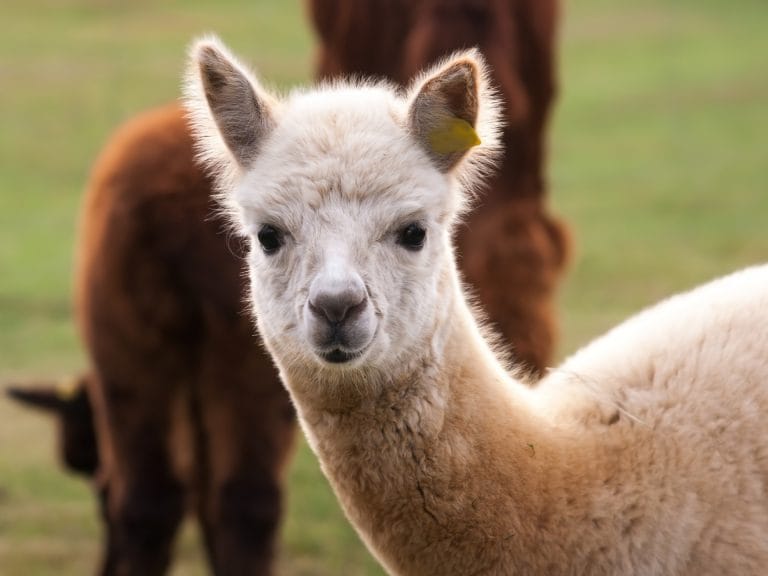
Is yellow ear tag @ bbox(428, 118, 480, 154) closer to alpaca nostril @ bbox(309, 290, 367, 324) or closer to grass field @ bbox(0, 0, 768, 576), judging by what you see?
alpaca nostril @ bbox(309, 290, 367, 324)

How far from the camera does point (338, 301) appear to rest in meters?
3.13

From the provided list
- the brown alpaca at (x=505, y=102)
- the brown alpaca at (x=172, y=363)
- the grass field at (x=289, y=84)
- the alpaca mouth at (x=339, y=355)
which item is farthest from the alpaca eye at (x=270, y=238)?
the grass field at (x=289, y=84)

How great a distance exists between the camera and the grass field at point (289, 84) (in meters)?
8.29

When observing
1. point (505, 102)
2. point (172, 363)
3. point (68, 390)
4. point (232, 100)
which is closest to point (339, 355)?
point (232, 100)

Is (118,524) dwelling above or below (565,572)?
below

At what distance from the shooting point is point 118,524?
5.87m

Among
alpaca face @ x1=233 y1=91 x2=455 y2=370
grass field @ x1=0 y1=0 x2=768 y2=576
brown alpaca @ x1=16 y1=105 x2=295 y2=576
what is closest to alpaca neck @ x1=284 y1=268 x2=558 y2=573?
alpaca face @ x1=233 y1=91 x2=455 y2=370

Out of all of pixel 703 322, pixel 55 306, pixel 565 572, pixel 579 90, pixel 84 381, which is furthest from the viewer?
pixel 579 90

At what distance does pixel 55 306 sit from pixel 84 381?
18.0 feet

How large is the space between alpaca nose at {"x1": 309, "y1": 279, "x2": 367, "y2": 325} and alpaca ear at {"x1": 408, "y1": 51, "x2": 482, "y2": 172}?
49 cm

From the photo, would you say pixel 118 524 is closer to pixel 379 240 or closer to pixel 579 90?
pixel 379 240

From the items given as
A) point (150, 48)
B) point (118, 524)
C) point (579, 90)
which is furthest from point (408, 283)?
point (150, 48)

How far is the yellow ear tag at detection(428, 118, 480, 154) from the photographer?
344cm

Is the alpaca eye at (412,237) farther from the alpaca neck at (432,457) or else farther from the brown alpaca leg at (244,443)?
the brown alpaca leg at (244,443)
